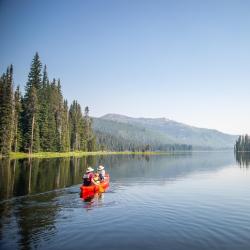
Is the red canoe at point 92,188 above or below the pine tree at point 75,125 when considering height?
below

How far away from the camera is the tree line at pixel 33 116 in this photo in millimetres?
75938

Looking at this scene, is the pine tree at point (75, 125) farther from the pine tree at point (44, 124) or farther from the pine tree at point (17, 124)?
the pine tree at point (17, 124)

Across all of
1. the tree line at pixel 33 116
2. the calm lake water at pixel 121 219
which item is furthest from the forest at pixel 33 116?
the calm lake water at pixel 121 219

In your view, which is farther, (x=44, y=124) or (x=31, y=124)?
(x=44, y=124)

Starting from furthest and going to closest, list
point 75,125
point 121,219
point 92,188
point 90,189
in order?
point 75,125 → point 92,188 → point 90,189 → point 121,219

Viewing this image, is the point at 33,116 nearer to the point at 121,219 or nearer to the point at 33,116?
the point at 33,116

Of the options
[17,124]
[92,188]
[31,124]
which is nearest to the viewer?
[92,188]

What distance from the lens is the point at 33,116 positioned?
89250 millimetres

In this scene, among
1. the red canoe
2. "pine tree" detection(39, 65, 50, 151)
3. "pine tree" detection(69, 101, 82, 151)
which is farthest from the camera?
"pine tree" detection(69, 101, 82, 151)

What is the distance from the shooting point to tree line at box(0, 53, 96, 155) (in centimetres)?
7594

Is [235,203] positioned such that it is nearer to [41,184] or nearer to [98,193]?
[98,193]

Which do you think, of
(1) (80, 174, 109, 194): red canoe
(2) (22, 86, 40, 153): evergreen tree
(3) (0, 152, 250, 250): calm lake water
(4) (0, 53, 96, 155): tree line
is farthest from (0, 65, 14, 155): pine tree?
(1) (80, 174, 109, 194): red canoe

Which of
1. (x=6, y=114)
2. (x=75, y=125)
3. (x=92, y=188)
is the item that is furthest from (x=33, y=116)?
(x=92, y=188)

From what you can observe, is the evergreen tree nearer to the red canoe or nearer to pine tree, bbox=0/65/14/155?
pine tree, bbox=0/65/14/155
